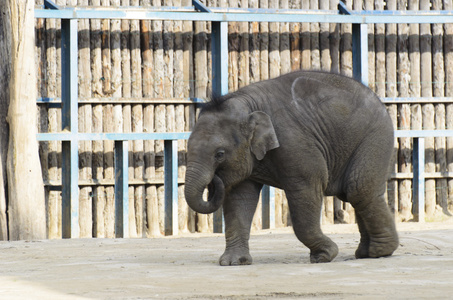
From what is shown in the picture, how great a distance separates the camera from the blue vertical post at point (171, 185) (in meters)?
12.8

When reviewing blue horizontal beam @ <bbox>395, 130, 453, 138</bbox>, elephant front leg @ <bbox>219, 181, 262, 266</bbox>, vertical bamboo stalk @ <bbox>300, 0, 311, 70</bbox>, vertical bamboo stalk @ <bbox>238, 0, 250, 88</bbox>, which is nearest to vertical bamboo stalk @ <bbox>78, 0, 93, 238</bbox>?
vertical bamboo stalk @ <bbox>238, 0, 250, 88</bbox>

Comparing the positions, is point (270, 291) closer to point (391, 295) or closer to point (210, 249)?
point (391, 295)

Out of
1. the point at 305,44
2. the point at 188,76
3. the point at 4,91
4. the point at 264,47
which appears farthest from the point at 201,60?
the point at 4,91

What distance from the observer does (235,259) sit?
23.8 feet

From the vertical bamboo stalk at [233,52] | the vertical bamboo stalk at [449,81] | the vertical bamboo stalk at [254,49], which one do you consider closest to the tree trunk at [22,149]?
the vertical bamboo stalk at [233,52]

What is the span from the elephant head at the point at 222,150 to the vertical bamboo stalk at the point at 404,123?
7.52 m

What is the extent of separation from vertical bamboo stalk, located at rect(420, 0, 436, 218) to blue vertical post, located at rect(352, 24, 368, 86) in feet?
4.66

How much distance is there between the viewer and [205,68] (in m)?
13.7

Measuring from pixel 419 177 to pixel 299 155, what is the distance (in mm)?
7099

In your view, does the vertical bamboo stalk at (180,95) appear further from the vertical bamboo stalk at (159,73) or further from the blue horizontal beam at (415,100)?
the blue horizontal beam at (415,100)

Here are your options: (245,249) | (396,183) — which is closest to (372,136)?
(245,249)

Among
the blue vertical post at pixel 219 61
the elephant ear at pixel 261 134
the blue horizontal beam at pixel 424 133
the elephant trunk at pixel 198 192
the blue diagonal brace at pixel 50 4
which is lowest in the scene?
the elephant trunk at pixel 198 192

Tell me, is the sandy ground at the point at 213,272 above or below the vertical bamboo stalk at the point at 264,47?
below

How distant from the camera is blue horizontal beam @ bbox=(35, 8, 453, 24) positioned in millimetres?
12453
